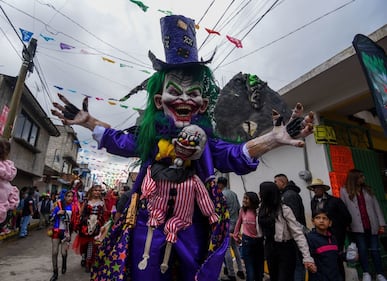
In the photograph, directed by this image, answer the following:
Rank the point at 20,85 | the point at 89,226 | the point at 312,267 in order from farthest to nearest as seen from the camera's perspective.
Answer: the point at 20,85 → the point at 89,226 → the point at 312,267

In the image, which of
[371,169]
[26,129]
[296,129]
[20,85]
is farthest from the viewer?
[26,129]

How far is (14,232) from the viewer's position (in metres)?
8.96

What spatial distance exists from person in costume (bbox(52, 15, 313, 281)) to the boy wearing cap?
5.54 feet

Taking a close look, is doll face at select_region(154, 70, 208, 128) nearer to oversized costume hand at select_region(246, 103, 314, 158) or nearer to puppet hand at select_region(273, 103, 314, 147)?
oversized costume hand at select_region(246, 103, 314, 158)

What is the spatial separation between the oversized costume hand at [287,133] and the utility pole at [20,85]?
22.6 feet

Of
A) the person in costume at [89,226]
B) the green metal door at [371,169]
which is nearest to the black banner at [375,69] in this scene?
the green metal door at [371,169]

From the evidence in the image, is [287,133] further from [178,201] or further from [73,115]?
[73,115]

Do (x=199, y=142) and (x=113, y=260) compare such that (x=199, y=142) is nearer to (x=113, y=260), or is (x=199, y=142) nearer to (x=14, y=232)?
(x=113, y=260)

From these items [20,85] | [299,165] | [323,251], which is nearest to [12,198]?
[323,251]

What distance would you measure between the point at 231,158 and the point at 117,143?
801 mm

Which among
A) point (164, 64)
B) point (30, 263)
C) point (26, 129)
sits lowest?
point (30, 263)

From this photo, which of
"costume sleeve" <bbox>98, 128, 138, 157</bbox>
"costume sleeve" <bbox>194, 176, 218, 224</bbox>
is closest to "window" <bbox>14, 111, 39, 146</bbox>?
"costume sleeve" <bbox>98, 128, 138, 157</bbox>

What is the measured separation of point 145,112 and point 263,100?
92cm

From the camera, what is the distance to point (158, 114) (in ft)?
6.04
